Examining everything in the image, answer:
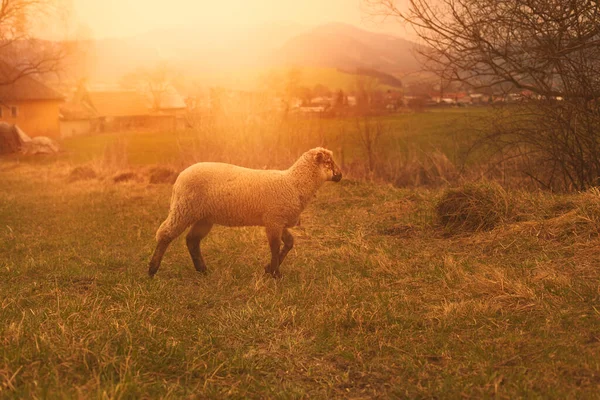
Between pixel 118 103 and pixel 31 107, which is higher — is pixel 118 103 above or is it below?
above

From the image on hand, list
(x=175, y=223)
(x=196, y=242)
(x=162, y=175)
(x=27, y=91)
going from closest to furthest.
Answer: (x=175, y=223)
(x=196, y=242)
(x=162, y=175)
(x=27, y=91)

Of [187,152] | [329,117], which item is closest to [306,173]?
[187,152]

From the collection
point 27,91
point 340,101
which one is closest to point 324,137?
point 340,101

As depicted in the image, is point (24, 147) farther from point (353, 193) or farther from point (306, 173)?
point (306, 173)

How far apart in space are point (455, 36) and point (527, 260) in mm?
5593

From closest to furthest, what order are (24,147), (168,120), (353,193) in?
(353,193) → (24,147) → (168,120)

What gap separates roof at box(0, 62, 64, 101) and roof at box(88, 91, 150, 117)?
8.42 metres

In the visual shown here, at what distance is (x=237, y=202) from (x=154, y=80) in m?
48.1

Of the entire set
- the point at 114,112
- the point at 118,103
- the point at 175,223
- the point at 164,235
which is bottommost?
the point at 164,235

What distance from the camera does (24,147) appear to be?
2805 cm

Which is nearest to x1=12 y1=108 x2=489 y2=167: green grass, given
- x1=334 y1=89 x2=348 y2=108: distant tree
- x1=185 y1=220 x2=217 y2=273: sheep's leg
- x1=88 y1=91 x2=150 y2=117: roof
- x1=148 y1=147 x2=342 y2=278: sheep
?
x1=334 y1=89 x2=348 y2=108: distant tree

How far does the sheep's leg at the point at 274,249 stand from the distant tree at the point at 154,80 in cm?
4381

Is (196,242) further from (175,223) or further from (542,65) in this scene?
(542,65)

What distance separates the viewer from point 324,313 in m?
5.36
